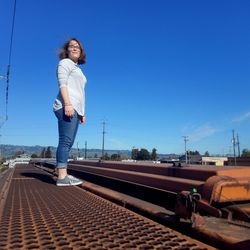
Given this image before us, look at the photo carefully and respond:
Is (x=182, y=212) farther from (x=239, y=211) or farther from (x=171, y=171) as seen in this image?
(x=171, y=171)

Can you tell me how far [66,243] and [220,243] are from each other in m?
0.74

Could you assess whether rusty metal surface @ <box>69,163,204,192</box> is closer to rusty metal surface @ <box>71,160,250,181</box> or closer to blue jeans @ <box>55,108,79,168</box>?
rusty metal surface @ <box>71,160,250,181</box>

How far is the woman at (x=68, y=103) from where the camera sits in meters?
4.96

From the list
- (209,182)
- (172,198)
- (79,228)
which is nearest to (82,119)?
(172,198)

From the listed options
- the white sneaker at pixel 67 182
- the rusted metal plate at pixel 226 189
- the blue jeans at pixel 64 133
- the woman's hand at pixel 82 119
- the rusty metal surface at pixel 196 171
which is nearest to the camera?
the rusted metal plate at pixel 226 189

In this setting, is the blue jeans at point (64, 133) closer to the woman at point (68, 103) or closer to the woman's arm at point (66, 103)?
the woman at point (68, 103)

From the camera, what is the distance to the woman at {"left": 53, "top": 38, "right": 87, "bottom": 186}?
4.96m

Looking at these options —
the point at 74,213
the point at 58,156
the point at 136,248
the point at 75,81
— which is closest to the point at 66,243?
the point at 136,248

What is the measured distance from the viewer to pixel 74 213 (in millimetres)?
2902

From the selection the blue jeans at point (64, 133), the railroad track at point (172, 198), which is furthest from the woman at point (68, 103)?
the railroad track at point (172, 198)

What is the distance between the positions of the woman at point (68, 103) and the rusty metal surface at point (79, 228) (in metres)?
1.48

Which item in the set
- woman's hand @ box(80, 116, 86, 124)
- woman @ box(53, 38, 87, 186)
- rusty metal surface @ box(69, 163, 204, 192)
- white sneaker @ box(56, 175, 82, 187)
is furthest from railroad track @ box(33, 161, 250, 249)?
woman's hand @ box(80, 116, 86, 124)

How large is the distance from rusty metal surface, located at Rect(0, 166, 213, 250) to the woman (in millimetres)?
1476

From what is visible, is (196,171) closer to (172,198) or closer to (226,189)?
(172,198)
